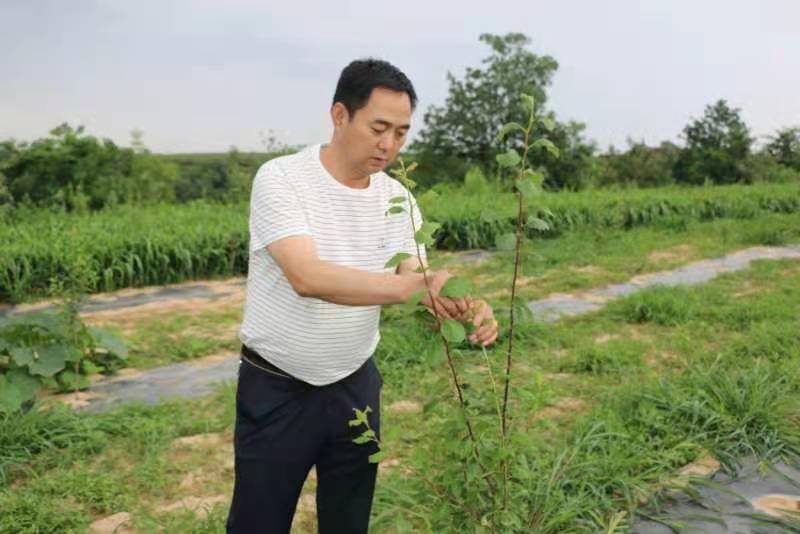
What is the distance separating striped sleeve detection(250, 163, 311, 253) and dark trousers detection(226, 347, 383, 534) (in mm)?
382

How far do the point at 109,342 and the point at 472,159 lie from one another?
2347 centimetres

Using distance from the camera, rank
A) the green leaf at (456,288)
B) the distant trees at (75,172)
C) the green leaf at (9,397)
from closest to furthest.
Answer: the green leaf at (456,288) < the green leaf at (9,397) < the distant trees at (75,172)

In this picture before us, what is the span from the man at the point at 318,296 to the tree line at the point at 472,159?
1000cm

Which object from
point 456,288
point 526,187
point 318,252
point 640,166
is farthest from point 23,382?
point 640,166

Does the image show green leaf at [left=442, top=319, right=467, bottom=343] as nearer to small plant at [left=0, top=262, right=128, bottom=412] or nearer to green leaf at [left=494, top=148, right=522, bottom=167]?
green leaf at [left=494, top=148, right=522, bottom=167]

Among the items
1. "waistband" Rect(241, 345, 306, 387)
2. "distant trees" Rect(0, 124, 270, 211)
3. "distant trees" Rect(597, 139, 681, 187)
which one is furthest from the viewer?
"distant trees" Rect(597, 139, 681, 187)

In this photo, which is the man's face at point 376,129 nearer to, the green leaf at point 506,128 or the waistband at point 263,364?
the green leaf at point 506,128

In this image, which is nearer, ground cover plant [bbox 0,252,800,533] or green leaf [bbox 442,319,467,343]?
green leaf [bbox 442,319,467,343]

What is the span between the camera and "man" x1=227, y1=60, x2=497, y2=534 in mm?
1791

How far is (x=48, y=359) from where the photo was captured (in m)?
4.30

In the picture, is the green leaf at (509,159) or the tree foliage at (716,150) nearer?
the green leaf at (509,159)

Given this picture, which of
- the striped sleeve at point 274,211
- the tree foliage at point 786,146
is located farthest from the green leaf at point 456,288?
the tree foliage at point 786,146

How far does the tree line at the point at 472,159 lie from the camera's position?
13.7 meters

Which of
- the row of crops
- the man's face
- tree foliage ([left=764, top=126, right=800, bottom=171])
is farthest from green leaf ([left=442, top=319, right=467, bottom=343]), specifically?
tree foliage ([left=764, top=126, right=800, bottom=171])
